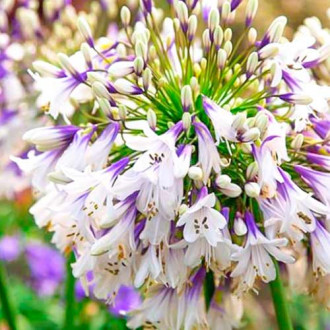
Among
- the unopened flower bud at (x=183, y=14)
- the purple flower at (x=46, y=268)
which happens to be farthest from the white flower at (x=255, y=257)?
the purple flower at (x=46, y=268)

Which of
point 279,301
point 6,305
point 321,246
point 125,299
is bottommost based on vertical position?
point 125,299

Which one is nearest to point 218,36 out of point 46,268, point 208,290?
point 208,290

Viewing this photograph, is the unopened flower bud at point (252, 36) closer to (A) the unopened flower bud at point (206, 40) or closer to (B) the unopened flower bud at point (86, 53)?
(A) the unopened flower bud at point (206, 40)

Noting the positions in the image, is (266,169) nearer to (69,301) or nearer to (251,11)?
(251,11)

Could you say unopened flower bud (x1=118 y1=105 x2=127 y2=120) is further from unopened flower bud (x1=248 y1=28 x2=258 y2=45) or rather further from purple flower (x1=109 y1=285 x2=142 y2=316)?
purple flower (x1=109 y1=285 x2=142 y2=316)

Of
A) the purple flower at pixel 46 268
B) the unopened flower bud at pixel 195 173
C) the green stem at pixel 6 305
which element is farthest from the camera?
the purple flower at pixel 46 268

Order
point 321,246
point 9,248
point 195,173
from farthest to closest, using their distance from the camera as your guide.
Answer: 1. point 9,248
2. point 321,246
3. point 195,173

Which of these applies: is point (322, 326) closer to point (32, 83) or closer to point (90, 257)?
point (32, 83)
